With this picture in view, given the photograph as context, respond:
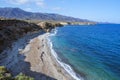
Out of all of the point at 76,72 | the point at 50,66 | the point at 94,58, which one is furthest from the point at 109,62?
the point at 50,66

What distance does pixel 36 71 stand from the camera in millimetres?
34656

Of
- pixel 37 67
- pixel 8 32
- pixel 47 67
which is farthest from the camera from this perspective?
pixel 8 32

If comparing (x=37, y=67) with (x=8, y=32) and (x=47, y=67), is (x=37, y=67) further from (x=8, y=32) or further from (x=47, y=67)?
(x=8, y=32)

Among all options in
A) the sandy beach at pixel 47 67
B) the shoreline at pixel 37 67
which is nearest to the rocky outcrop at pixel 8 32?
the shoreline at pixel 37 67

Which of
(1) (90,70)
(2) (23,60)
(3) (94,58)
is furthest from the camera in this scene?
(3) (94,58)

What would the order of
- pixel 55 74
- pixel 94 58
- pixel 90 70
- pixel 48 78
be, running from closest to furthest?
1. pixel 48 78
2. pixel 55 74
3. pixel 90 70
4. pixel 94 58

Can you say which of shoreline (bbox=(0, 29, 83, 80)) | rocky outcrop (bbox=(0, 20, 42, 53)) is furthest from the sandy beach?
rocky outcrop (bbox=(0, 20, 42, 53))

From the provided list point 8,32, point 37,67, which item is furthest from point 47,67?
point 8,32

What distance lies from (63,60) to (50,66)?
6.45 m

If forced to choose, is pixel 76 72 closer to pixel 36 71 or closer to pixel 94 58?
pixel 36 71

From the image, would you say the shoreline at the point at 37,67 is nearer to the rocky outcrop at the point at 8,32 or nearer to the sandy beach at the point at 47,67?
the sandy beach at the point at 47,67

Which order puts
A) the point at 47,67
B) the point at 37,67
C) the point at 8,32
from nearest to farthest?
the point at 37,67 < the point at 47,67 < the point at 8,32

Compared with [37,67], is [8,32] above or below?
below

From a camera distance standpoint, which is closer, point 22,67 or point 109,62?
point 22,67
